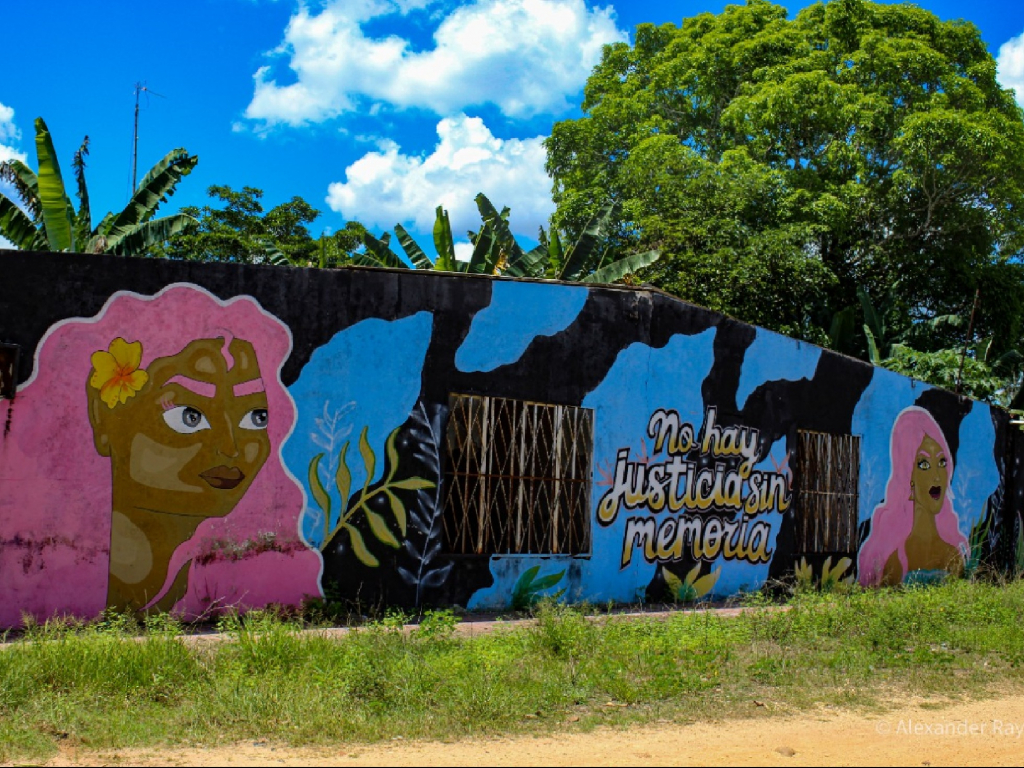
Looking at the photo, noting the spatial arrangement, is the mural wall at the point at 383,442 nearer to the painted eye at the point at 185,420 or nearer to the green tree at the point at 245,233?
the painted eye at the point at 185,420

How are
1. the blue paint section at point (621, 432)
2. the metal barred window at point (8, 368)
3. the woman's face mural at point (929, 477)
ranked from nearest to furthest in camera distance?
the metal barred window at point (8, 368) → the blue paint section at point (621, 432) → the woman's face mural at point (929, 477)

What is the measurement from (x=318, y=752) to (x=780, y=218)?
17.4 m

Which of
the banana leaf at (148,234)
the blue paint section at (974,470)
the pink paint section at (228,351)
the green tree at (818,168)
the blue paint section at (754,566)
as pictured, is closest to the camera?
the pink paint section at (228,351)

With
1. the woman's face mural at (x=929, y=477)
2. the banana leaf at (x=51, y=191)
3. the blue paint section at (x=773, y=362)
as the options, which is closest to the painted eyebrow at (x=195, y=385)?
the blue paint section at (x=773, y=362)

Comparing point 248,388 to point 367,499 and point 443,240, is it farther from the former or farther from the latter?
point 443,240

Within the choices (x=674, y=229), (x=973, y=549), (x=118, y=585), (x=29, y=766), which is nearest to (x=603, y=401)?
(x=118, y=585)

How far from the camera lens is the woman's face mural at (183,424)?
726cm

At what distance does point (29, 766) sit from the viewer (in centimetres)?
419

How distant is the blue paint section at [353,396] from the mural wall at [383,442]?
0.06ft

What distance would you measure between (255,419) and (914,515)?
9.23m

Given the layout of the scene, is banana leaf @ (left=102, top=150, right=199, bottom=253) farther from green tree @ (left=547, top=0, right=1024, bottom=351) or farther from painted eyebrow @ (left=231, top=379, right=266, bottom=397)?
green tree @ (left=547, top=0, right=1024, bottom=351)

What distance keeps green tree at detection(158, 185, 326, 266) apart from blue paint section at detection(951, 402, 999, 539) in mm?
14501

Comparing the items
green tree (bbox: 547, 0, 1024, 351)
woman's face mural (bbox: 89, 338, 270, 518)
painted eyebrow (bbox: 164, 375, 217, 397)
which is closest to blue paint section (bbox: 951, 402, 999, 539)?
green tree (bbox: 547, 0, 1024, 351)

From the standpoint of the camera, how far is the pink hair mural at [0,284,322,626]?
6.99 metres
